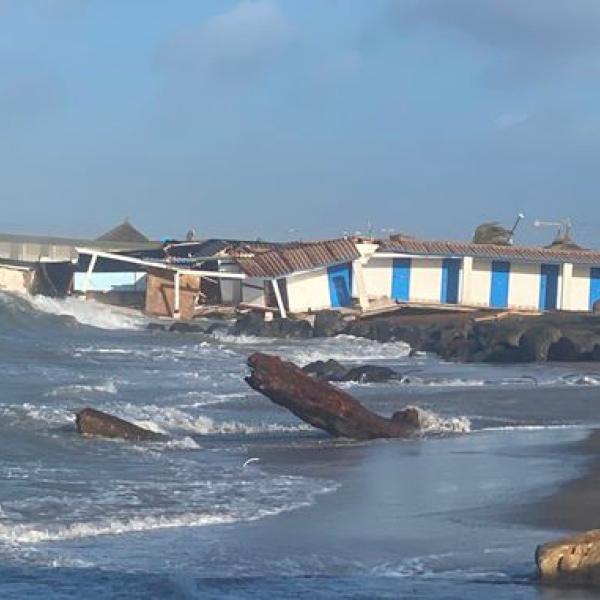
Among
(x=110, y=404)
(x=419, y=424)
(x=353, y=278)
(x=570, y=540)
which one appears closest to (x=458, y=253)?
(x=353, y=278)

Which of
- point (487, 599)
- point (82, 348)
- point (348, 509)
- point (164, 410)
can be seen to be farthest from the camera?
point (82, 348)

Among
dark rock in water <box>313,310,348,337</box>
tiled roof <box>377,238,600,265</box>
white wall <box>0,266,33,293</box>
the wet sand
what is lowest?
the wet sand

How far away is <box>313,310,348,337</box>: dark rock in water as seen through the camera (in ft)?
149

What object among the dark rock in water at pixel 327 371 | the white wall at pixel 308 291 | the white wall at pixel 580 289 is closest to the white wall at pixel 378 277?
the white wall at pixel 308 291

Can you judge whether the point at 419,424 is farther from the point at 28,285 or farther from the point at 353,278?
the point at 28,285

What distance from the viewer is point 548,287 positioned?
5094 cm

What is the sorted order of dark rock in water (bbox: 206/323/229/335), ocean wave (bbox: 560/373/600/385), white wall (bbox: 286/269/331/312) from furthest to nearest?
white wall (bbox: 286/269/331/312), dark rock in water (bbox: 206/323/229/335), ocean wave (bbox: 560/373/600/385)

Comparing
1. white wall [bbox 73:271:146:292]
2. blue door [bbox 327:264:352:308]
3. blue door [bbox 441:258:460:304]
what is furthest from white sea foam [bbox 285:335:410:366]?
white wall [bbox 73:271:146:292]

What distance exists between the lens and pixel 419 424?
1997 cm

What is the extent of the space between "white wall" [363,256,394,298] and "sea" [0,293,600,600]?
71.6 feet

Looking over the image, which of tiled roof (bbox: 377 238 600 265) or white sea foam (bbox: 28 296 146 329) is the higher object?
tiled roof (bbox: 377 238 600 265)

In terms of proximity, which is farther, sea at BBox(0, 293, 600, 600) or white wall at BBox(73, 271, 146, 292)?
white wall at BBox(73, 271, 146, 292)

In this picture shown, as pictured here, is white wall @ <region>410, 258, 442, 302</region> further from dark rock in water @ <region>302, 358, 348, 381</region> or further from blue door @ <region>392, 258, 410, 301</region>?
dark rock in water @ <region>302, 358, 348, 381</region>

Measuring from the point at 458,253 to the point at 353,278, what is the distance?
142 inches
